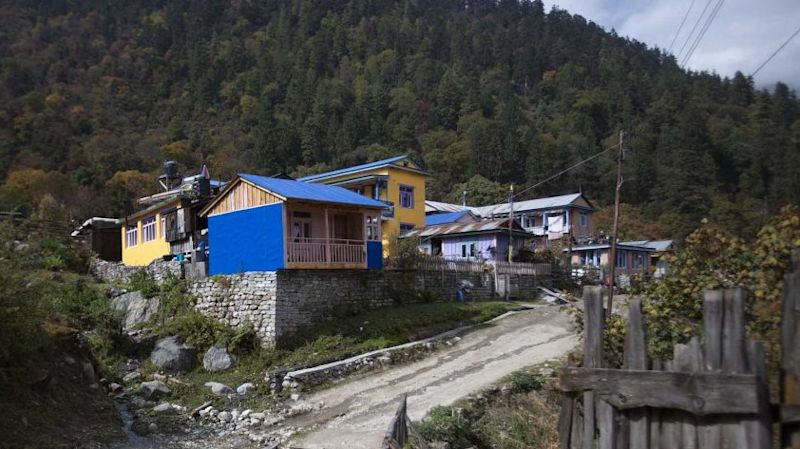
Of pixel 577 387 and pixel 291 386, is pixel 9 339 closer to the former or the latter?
pixel 291 386

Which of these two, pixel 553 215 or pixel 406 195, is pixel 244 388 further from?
pixel 553 215

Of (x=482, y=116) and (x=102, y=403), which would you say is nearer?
(x=102, y=403)

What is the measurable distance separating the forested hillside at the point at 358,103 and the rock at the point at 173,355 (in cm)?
2311

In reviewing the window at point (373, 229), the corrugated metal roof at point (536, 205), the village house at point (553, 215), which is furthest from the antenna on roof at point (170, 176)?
the corrugated metal roof at point (536, 205)

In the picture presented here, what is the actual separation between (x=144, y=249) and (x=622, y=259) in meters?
33.1

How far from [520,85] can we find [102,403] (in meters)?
111

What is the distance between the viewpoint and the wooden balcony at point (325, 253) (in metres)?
20.8

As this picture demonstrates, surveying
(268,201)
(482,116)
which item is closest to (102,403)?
(268,201)

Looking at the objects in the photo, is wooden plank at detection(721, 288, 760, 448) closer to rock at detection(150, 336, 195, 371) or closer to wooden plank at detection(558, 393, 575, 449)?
wooden plank at detection(558, 393, 575, 449)

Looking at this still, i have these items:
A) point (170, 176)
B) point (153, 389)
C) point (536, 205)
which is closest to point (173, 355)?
point (153, 389)

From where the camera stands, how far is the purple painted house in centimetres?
3566

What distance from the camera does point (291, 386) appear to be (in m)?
17.2

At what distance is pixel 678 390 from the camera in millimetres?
3736

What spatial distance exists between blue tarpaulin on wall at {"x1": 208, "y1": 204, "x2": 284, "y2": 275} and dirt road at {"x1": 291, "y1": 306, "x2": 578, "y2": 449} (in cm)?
567
